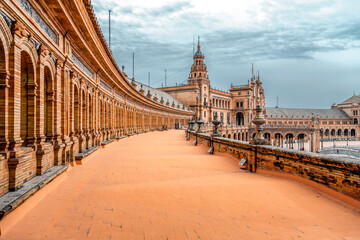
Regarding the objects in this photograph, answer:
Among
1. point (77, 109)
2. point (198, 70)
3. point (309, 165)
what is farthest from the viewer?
point (198, 70)

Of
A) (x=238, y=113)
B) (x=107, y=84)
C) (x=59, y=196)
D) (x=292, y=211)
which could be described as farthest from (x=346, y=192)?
(x=238, y=113)

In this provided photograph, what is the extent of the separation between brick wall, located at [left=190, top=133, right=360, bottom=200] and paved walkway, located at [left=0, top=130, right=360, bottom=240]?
0.34 meters

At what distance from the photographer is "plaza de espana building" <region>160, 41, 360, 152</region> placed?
74688mm

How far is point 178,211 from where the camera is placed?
455cm

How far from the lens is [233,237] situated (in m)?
3.60

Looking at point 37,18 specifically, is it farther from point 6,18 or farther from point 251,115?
point 251,115

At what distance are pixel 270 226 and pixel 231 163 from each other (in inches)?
245

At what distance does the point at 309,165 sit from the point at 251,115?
8863cm

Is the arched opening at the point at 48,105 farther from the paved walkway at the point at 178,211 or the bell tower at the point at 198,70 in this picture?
the bell tower at the point at 198,70

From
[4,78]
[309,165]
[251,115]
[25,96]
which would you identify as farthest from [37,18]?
[251,115]

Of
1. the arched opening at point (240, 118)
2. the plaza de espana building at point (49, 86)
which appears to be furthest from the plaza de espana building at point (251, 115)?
the plaza de espana building at point (49, 86)

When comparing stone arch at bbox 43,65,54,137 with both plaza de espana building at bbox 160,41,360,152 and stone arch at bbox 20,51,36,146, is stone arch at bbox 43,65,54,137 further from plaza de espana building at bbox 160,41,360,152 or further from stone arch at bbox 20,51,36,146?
plaza de espana building at bbox 160,41,360,152

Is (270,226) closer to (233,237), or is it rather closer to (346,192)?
(233,237)

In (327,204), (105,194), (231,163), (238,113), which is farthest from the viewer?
(238,113)
